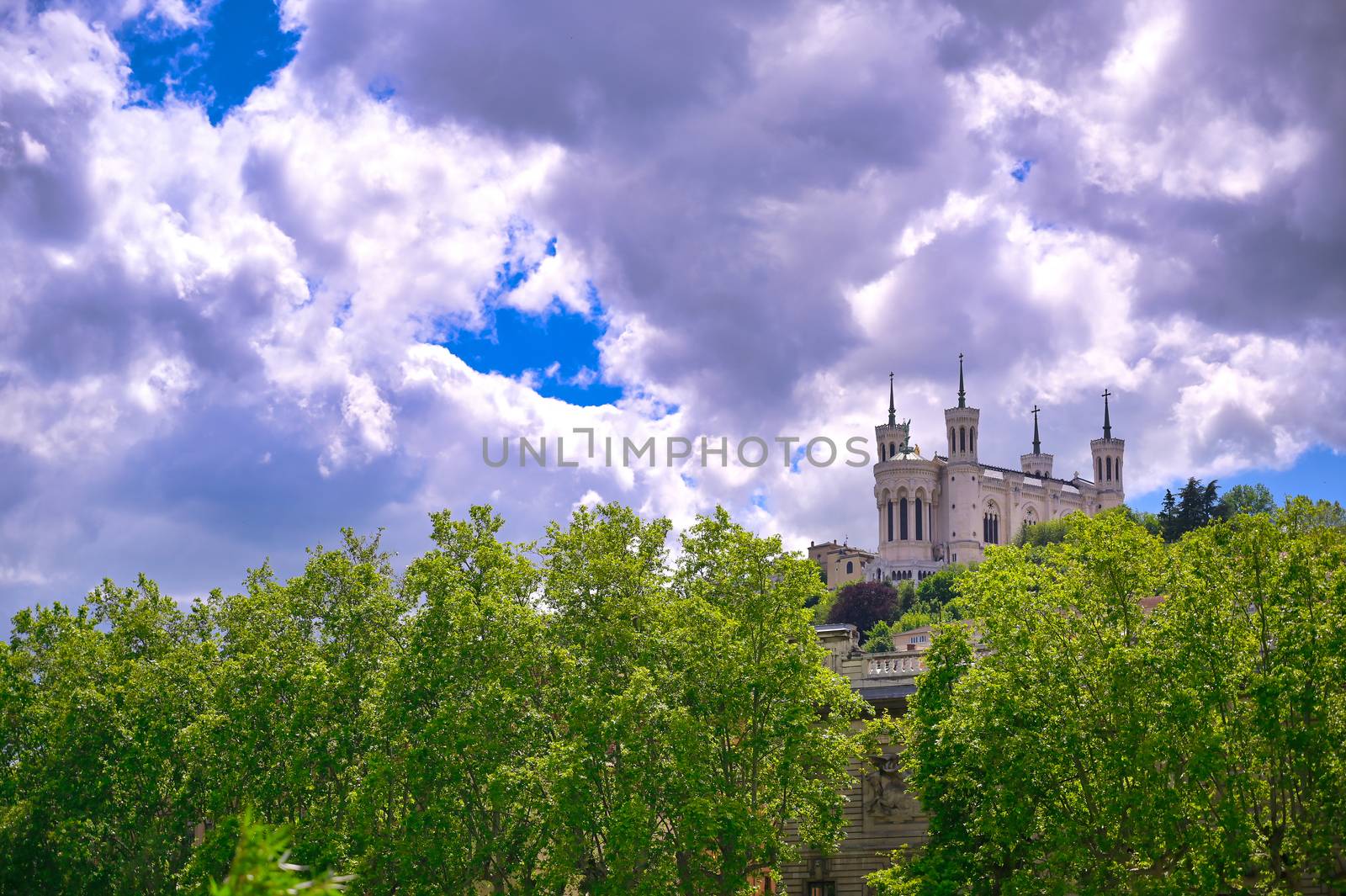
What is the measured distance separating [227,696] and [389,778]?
23.2ft

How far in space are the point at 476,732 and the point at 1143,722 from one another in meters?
16.9

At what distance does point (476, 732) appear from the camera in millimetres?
40281

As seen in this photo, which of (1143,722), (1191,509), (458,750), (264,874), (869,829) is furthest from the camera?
(1191,509)

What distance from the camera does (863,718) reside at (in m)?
44.5

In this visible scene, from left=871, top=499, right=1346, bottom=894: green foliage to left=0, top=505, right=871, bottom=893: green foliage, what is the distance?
424 cm

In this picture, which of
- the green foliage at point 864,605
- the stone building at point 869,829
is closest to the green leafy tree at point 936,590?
the green foliage at point 864,605

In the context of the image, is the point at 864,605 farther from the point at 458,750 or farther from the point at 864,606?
the point at 458,750

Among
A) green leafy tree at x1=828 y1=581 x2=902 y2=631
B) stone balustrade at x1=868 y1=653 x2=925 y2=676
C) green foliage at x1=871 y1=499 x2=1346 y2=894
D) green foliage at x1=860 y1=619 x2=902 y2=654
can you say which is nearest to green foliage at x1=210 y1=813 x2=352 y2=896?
green foliage at x1=871 y1=499 x2=1346 y2=894

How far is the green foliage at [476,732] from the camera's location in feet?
129

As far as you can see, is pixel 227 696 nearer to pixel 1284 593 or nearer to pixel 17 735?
pixel 17 735

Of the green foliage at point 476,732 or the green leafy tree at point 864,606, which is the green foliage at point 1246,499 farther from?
the green foliage at point 476,732

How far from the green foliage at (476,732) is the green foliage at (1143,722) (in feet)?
13.9

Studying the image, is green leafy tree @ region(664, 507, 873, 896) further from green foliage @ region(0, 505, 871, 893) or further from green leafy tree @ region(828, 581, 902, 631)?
green leafy tree @ region(828, 581, 902, 631)

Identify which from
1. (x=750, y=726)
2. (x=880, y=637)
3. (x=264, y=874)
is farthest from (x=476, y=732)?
(x=880, y=637)
